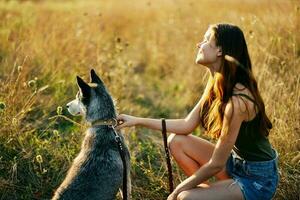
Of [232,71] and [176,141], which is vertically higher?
[232,71]

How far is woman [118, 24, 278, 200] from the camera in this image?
4281 mm

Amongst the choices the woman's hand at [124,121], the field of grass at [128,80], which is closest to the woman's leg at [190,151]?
the woman's hand at [124,121]

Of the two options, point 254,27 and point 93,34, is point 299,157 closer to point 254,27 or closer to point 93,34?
point 254,27

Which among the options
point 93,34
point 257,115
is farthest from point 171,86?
point 257,115

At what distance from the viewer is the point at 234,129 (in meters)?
4.24

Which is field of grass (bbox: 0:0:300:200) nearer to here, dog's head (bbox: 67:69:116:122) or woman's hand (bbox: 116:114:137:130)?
dog's head (bbox: 67:69:116:122)

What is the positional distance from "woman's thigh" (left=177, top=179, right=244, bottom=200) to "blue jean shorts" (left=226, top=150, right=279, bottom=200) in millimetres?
55

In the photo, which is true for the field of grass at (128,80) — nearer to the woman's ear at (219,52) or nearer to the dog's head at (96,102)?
the dog's head at (96,102)

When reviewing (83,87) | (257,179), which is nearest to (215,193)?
(257,179)

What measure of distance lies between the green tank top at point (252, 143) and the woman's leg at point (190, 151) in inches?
Result: 16.6

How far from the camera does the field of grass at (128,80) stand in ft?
17.9

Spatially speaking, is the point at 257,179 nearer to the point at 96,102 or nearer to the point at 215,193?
the point at 215,193

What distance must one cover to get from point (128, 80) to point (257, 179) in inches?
179

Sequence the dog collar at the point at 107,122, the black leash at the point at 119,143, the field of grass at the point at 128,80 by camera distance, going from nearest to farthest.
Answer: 1. the black leash at the point at 119,143
2. the dog collar at the point at 107,122
3. the field of grass at the point at 128,80
